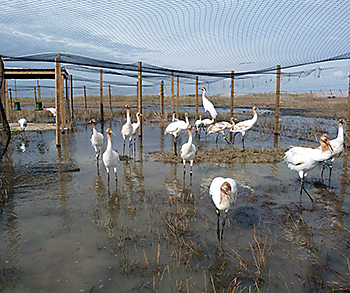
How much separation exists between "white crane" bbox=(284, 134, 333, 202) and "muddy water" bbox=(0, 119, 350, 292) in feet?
2.09

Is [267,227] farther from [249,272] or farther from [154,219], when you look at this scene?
[154,219]

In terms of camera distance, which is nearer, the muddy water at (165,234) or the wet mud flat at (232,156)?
the muddy water at (165,234)

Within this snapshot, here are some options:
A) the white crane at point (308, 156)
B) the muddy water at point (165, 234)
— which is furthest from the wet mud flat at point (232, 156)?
the white crane at point (308, 156)

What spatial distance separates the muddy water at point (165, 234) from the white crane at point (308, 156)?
637 millimetres

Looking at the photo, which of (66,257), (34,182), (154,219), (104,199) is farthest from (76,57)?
(66,257)

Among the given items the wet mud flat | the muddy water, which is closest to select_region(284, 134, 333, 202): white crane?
the muddy water

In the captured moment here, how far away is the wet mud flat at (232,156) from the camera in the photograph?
31.1 feet

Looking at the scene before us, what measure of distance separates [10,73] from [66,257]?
1369 centimetres

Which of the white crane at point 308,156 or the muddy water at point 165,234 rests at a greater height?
the white crane at point 308,156

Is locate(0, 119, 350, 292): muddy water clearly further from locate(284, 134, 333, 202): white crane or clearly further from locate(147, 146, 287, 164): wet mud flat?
locate(147, 146, 287, 164): wet mud flat

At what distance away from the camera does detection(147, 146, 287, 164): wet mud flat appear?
947 cm

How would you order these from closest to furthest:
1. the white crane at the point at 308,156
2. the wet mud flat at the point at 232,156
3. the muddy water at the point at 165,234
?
1. the muddy water at the point at 165,234
2. the white crane at the point at 308,156
3. the wet mud flat at the point at 232,156

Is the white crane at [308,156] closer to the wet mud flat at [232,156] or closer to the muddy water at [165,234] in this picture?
the muddy water at [165,234]

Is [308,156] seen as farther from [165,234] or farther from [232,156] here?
[232,156]
